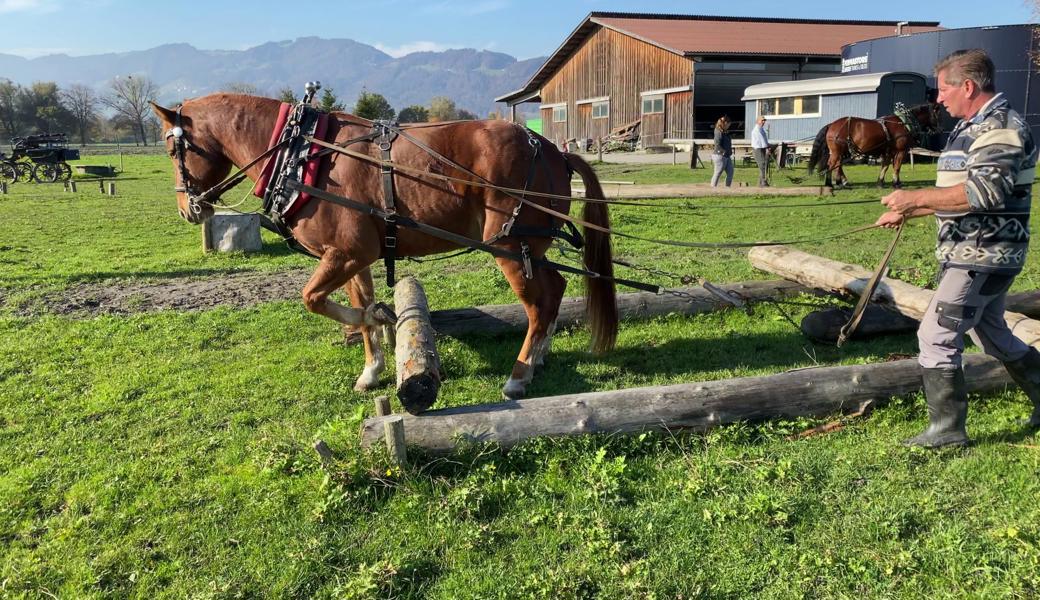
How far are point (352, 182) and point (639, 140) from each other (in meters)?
33.7

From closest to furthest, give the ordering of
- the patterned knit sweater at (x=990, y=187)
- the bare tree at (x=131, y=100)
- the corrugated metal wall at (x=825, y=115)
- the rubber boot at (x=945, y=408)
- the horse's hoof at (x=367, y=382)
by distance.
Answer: the patterned knit sweater at (x=990, y=187) < the rubber boot at (x=945, y=408) < the horse's hoof at (x=367, y=382) < the corrugated metal wall at (x=825, y=115) < the bare tree at (x=131, y=100)

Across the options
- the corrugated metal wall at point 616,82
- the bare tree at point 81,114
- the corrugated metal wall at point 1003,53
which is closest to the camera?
the corrugated metal wall at point 1003,53

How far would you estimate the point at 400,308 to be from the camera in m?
5.45

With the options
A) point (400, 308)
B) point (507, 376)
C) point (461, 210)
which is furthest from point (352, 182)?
point (507, 376)

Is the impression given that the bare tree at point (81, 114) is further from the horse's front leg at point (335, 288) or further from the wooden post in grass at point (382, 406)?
the wooden post in grass at point (382, 406)

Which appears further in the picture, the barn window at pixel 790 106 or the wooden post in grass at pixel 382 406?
the barn window at pixel 790 106

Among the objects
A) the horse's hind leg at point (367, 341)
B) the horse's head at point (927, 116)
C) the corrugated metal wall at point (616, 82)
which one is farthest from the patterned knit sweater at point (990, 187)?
the corrugated metal wall at point (616, 82)

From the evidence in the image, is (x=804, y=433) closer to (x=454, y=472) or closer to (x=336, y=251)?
(x=454, y=472)

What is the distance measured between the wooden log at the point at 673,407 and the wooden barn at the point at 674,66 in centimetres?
2980

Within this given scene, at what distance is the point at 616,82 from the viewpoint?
37.8 m

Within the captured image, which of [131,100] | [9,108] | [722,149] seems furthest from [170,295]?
[131,100]

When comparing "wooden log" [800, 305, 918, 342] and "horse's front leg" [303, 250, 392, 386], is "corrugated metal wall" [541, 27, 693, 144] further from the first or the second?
"horse's front leg" [303, 250, 392, 386]

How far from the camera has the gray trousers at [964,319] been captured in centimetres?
355

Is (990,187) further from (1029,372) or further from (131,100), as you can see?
(131,100)
